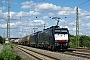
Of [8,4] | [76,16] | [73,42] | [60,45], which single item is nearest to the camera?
[60,45]

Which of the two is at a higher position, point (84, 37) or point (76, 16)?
point (76, 16)

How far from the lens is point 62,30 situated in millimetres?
35312

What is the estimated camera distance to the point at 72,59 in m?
22.2

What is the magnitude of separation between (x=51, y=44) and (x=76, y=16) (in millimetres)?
16235

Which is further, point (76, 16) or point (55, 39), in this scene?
point (76, 16)

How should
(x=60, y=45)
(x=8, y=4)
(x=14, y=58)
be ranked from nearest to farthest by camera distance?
(x=14, y=58), (x=60, y=45), (x=8, y=4)

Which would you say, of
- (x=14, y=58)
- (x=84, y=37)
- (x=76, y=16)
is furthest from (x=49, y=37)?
(x=84, y=37)

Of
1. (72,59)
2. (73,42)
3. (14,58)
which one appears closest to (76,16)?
(73,42)

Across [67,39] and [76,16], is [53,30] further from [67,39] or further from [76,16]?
[76,16]

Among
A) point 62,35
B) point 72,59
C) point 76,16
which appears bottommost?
point 72,59

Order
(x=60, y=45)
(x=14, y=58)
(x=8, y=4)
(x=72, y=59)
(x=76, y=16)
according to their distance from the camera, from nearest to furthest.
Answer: (x=14, y=58) < (x=72, y=59) < (x=60, y=45) < (x=8, y=4) < (x=76, y=16)

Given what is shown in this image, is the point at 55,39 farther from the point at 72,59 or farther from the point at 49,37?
the point at 72,59

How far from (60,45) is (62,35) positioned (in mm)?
1596

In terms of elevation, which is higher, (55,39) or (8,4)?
(8,4)
